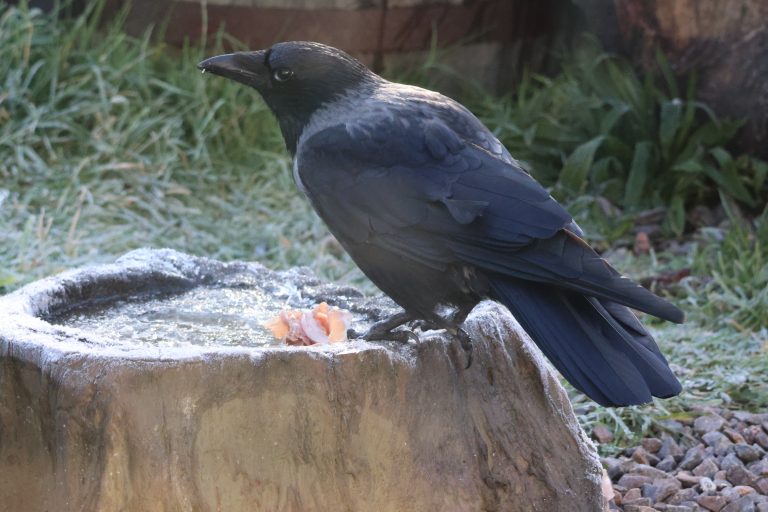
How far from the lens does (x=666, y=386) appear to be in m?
2.20

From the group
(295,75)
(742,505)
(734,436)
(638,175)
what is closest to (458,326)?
(295,75)

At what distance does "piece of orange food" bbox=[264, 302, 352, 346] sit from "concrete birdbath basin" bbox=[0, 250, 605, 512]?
53 mm

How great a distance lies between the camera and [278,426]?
2.09 meters

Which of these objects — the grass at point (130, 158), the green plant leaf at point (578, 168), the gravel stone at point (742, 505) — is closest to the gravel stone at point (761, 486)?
the gravel stone at point (742, 505)

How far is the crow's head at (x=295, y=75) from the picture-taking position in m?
2.58

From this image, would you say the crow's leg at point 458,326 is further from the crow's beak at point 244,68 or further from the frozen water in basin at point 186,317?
the crow's beak at point 244,68

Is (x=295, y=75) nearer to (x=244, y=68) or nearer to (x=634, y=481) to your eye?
(x=244, y=68)

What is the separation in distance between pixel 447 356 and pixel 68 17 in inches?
171

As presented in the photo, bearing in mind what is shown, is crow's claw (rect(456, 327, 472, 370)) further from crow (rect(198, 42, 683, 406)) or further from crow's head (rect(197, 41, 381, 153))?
crow's head (rect(197, 41, 381, 153))

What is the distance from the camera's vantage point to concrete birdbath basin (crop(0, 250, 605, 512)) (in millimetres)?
2057

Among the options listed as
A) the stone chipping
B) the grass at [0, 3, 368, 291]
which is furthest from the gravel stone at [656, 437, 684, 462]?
the grass at [0, 3, 368, 291]

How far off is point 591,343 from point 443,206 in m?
0.41

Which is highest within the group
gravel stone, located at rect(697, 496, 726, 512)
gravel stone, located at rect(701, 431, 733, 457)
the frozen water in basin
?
the frozen water in basin

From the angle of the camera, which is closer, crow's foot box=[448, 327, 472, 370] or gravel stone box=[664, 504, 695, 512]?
crow's foot box=[448, 327, 472, 370]
